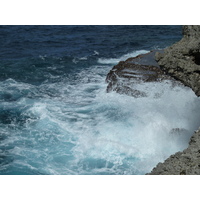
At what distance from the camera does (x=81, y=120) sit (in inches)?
463

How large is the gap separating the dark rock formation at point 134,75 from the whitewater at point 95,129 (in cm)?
29

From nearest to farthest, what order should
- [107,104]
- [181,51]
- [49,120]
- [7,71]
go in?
[181,51] < [49,120] < [107,104] < [7,71]

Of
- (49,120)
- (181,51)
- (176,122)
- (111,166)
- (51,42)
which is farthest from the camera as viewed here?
(51,42)

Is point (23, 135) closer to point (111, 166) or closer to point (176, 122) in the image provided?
point (111, 166)

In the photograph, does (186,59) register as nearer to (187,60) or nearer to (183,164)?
(187,60)

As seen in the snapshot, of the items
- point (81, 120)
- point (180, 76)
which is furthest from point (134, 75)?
point (180, 76)

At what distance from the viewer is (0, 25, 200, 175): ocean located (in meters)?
9.18

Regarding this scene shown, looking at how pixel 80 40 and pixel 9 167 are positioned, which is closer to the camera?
pixel 9 167

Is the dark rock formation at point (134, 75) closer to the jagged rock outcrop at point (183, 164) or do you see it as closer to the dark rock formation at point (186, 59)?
the dark rock formation at point (186, 59)

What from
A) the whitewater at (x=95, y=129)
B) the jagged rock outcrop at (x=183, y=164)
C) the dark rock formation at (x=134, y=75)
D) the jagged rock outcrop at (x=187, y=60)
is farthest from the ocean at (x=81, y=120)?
the jagged rock outcrop at (x=183, y=164)

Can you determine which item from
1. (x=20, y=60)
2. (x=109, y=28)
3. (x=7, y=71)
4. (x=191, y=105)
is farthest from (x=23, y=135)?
(x=109, y=28)

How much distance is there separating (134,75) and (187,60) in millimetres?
6143

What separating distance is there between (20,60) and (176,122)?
39.8 feet

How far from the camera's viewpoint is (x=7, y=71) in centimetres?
1725
